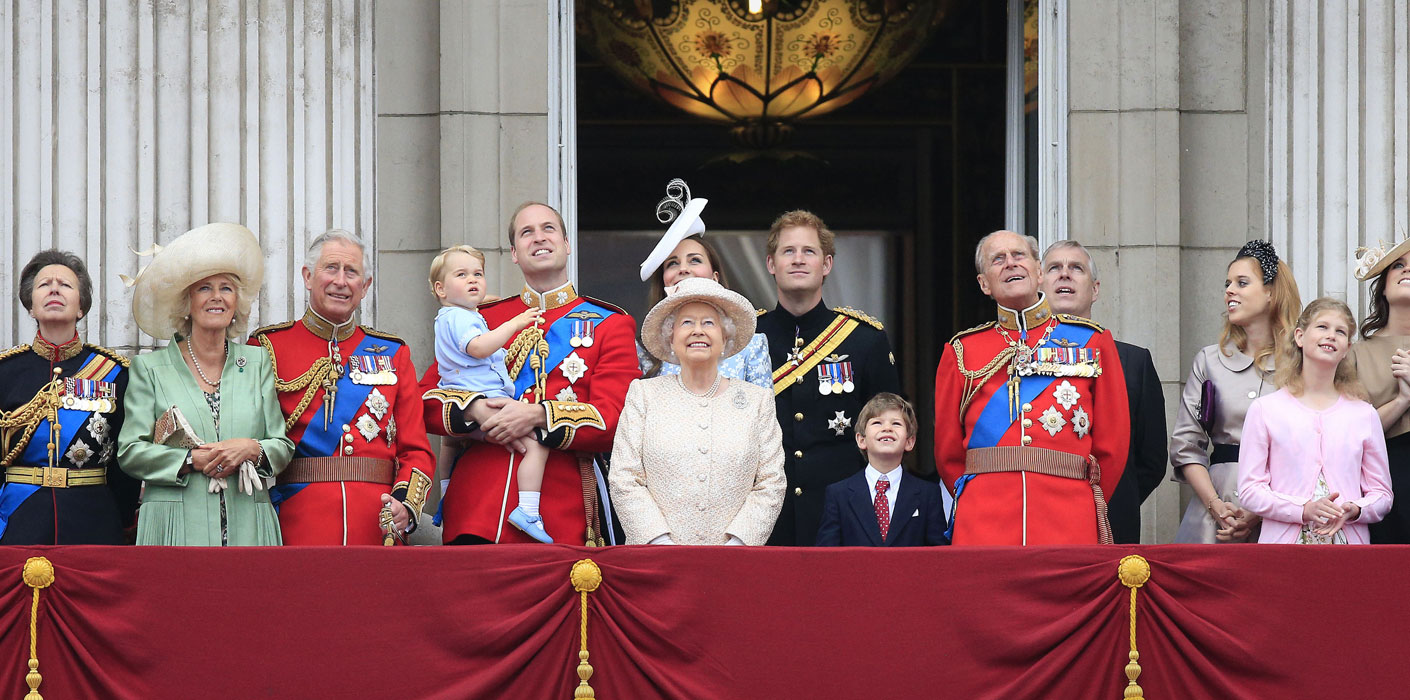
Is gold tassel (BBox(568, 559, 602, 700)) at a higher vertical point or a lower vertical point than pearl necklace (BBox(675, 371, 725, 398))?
A: lower

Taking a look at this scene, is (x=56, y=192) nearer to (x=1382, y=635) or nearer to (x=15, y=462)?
(x=15, y=462)

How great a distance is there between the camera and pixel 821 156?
12117mm

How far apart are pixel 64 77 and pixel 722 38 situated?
4348mm

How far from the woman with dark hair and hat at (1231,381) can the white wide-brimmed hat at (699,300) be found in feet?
5.97

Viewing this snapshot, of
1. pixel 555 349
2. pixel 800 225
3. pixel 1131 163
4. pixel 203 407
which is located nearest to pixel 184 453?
pixel 203 407

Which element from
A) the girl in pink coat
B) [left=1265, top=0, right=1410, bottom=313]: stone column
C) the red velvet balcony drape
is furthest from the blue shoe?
[left=1265, top=0, right=1410, bottom=313]: stone column

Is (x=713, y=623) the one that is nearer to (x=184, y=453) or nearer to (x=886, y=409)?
(x=886, y=409)

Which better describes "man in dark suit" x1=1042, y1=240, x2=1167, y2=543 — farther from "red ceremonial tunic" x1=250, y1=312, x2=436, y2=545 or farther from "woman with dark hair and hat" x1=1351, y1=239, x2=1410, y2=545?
"red ceremonial tunic" x1=250, y1=312, x2=436, y2=545

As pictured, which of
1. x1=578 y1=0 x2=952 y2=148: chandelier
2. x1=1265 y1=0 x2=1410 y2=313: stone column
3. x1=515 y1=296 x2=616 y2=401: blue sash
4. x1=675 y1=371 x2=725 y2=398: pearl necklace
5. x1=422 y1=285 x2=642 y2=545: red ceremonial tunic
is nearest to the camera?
x1=675 y1=371 x2=725 y2=398: pearl necklace

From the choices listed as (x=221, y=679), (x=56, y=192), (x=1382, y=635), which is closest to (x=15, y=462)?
(x=221, y=679)

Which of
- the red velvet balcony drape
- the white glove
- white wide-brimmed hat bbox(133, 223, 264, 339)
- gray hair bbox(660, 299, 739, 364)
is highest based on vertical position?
white wide-brimmed hat bbox(133, 223, 264, 339)

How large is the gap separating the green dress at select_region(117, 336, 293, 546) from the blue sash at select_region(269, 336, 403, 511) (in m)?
0.14

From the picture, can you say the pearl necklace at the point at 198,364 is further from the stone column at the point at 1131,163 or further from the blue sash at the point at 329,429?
the stone column at the point at 1131,163

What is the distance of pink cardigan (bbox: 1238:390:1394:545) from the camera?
Result: 19.4ft
